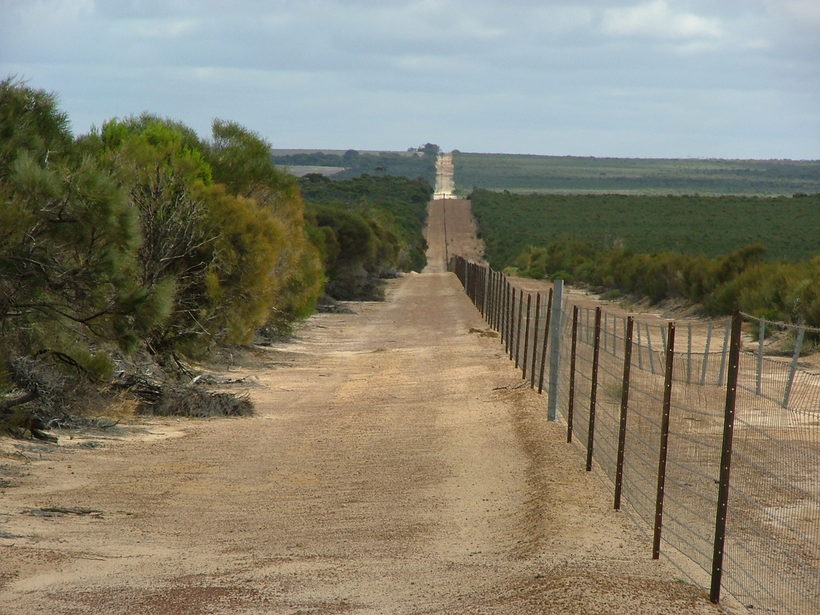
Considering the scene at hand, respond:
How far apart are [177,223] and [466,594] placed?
1263 cm

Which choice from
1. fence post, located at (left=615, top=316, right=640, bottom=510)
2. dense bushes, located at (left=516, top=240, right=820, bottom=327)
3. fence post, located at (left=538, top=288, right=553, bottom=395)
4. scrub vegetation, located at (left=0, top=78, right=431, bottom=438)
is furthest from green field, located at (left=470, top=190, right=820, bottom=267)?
fence post, located at (left=615, top=316, right=640, bottom=510)

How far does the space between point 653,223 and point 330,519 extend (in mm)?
98199

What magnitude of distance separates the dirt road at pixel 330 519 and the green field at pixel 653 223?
182ft

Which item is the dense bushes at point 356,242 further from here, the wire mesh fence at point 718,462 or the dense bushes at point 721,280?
the wire mesh fence at point 718,462

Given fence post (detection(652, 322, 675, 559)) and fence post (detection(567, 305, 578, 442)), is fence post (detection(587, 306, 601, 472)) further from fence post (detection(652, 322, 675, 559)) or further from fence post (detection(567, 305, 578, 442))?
fence post (detection(652, 322, 675, 559))

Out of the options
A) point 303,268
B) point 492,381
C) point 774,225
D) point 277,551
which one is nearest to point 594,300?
point 303,268

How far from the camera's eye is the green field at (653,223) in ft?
266

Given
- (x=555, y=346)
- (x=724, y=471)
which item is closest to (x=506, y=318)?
(x=555, y=346)

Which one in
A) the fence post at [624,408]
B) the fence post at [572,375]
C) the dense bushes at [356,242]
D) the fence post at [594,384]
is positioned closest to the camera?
the fence post at [624,408]

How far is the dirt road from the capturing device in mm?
7098

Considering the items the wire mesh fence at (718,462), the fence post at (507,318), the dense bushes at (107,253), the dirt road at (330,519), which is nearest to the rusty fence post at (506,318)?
the fence post at (507,318)

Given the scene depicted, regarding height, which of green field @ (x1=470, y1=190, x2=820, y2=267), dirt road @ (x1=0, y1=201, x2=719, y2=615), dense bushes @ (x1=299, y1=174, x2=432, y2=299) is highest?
dirt road @ (x1=0, y1=201, x2=719, y2=615)

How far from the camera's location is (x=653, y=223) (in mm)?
105062

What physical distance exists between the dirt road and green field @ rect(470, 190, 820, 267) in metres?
55.4
